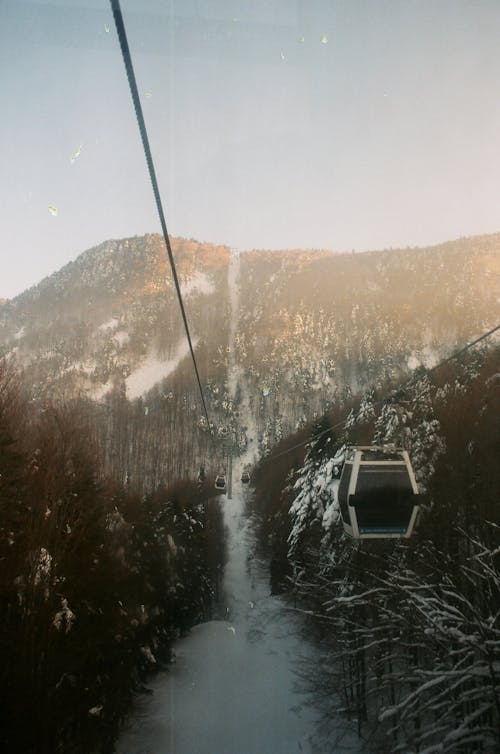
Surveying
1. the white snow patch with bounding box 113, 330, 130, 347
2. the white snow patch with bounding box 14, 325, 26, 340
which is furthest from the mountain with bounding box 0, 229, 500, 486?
the white snow patch with bounding box 14, 325, 26, 340

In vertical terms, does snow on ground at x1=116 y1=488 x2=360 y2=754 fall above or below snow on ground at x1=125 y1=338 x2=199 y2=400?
below

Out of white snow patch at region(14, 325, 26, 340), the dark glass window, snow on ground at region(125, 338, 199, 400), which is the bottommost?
the dark glass window

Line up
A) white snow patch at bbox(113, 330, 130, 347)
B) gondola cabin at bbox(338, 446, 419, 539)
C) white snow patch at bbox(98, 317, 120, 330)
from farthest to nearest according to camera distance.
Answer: white snow patch at bbox(98, 317, 120, 330), white snow patch at bbox(113, 330, 130, 347), gondola cabin at bbox(338, 446, 419, 539)

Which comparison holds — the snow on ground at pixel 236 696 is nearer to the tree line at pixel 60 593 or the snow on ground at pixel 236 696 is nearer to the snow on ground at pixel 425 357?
the tree line at pixel 60 593

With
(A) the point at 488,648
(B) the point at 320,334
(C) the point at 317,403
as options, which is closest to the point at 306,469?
(A) the point at 488,648

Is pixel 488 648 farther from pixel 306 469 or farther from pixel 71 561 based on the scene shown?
pixel 306 469

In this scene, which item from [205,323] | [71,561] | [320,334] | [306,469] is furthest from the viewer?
[205,323]

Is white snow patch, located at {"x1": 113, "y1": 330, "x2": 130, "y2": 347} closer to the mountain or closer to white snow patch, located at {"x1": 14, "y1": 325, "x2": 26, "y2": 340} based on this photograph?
the mountain

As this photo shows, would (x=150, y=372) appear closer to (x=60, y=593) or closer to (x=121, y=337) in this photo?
(x=121, y=337)

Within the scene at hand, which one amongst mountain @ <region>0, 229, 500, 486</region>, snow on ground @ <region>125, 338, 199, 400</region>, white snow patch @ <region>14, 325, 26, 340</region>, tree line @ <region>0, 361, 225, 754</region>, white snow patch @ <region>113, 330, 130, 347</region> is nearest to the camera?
tree line @ <region>0, 361, 225, 754</region>
